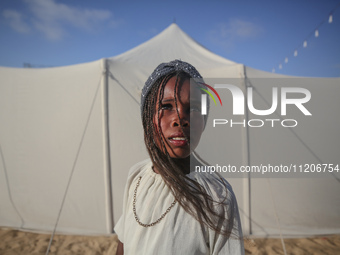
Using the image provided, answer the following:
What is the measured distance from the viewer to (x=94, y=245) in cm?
269

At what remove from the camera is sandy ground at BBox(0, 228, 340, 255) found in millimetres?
2635

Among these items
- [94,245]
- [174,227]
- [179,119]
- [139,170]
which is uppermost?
[179,119]

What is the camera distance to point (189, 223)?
0.61m

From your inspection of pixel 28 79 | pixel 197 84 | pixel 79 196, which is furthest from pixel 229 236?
pixel 28 79

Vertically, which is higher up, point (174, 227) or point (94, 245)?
point (174, 227)

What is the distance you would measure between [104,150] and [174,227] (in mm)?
2347

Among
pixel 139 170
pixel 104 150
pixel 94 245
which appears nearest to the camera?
pixel 139 170

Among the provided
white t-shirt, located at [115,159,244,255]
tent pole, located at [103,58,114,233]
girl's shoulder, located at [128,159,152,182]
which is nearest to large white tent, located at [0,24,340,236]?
tent pole, located at [103,58,114,233]

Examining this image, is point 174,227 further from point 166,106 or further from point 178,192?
point 166,106

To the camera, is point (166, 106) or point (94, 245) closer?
point (166, 106)

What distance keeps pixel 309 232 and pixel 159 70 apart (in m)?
3.41

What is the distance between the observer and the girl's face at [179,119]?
24.5 inches

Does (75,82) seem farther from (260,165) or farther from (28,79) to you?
(260,165)

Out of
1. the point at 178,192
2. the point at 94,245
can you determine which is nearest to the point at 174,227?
the point at 178,192
